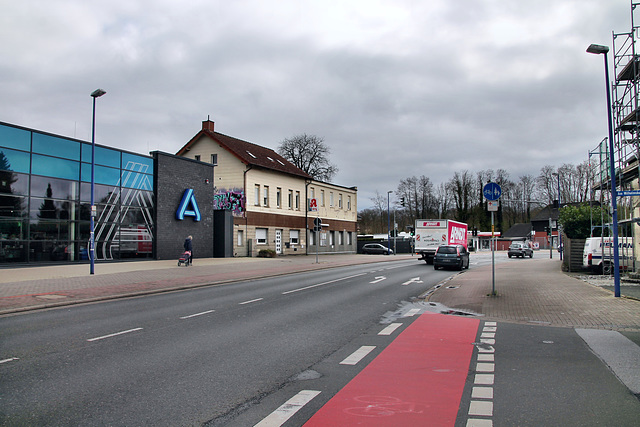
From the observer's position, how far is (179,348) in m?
7.45

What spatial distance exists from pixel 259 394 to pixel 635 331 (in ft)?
24.1

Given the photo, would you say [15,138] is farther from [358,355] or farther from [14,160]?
[358,355]

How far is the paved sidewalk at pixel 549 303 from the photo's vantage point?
32.8 ft

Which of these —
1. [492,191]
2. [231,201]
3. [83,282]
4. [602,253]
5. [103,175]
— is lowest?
[83,282]

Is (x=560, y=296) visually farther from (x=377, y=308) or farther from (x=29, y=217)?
(x=29, y=217)

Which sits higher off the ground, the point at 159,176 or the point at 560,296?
the point at 159,176

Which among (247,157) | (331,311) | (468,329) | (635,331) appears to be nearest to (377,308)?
(331,311)

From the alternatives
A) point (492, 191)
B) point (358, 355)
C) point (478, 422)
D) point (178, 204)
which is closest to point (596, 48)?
point (492, 191)

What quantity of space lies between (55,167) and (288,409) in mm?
24399

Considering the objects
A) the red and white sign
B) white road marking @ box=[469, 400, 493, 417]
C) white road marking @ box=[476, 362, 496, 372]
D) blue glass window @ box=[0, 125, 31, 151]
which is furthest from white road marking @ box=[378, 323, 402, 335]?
the red and white sign

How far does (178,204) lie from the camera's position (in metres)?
32.8

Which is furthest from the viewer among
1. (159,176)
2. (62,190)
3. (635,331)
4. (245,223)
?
(245,223)

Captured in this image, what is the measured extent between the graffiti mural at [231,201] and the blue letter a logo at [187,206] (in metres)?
5.88

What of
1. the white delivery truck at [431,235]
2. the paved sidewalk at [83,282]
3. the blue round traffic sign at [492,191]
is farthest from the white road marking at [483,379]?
the white delivery truck at [431,235]
